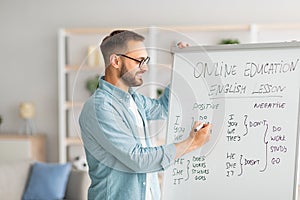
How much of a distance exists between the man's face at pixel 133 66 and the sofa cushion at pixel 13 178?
223cm

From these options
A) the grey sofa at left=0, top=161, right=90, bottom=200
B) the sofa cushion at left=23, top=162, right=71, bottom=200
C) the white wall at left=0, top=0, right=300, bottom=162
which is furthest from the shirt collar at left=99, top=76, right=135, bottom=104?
the white wall at left=0, top=0, right=300, bottom=162

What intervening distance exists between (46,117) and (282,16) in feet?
8.55

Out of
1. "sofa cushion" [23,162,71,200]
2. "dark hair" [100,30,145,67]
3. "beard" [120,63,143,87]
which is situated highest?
"dark hair" [100,30,145,67]

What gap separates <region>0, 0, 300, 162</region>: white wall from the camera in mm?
5090

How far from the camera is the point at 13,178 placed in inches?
162

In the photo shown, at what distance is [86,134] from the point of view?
216 centimetres

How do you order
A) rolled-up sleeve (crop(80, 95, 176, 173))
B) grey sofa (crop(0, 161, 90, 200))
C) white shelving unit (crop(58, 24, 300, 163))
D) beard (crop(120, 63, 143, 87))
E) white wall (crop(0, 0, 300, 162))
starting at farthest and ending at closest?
white wall (crop(0, 0, 300, 162)), white shelving unit (crop(58, 24, 300, 163)), grey sofa (crop(0, 161, 90, 200)), beard (crop(120, 63, 143, 87)), rolled-up sleeve (crop(80, 95, 176, 173))

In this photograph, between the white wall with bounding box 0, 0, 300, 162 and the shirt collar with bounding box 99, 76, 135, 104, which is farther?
the white wall with bounding box 0, 0, 300, 162

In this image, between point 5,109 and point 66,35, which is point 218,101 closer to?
point 66,35

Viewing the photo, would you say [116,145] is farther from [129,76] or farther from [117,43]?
[117,43]

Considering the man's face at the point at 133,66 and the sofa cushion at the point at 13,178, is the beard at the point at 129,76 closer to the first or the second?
the man's face at the point at 133,66

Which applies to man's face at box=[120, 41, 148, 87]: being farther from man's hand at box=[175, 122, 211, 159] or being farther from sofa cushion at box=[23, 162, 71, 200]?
sofa cushion at box=[23, 162, 71, 200]

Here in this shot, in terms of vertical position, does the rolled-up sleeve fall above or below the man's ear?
below

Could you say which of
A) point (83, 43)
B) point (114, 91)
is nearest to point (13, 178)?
point (83, 43)
